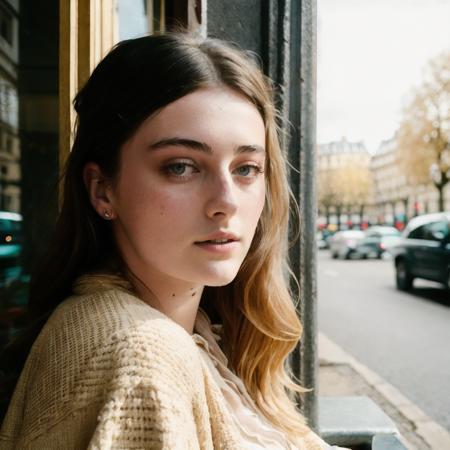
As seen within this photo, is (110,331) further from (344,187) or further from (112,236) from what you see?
(344,187)

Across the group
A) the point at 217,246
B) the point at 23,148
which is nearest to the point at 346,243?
the point at 23,148

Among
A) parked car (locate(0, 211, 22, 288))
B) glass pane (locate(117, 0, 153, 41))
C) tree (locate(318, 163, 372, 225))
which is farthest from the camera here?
tree (locate(318, 163, 372, 225))

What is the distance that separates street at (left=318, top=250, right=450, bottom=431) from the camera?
5.51m

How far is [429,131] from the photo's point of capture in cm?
2814

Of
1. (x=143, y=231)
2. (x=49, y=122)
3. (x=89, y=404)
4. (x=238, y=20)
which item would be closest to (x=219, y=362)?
(x=143, y=231)

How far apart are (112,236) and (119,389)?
54 cm

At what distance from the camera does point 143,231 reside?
1.13 m

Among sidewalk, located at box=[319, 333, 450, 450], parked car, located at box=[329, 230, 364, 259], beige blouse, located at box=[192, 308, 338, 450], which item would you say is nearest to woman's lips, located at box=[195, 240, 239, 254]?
beige blouse, located at box=[192, 308, 338, 450]

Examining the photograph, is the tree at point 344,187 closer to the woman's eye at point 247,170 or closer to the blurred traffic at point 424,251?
the blurred traffic at point 424,251

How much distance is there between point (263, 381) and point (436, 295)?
10877 mm

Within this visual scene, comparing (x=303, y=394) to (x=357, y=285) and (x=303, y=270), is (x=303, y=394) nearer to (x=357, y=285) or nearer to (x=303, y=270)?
(x=303, y=270)

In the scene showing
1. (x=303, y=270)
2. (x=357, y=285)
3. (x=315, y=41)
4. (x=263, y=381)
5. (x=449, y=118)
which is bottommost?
(x=357, y=285)

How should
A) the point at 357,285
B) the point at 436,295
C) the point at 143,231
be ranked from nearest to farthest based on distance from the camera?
the point at 143,231 → the point at 436,295 → the point at 357,285

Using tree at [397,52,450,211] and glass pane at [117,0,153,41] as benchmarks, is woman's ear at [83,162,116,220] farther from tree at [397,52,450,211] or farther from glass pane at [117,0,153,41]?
tree at [397,52,450,211]
